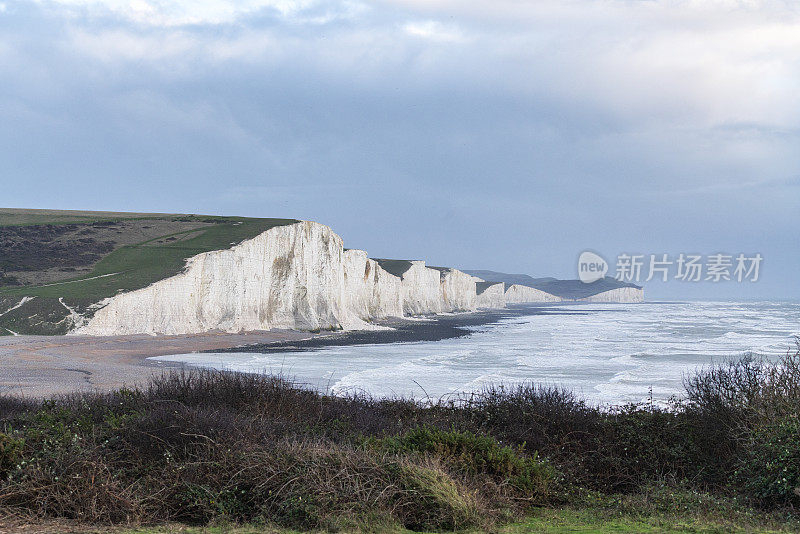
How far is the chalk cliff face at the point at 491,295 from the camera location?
170 meters

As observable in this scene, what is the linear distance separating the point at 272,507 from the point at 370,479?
3.71 ft

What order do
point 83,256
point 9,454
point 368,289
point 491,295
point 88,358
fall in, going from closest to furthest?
point 9,454
point 88,358
point 83,256
point 368,289
point 491,295

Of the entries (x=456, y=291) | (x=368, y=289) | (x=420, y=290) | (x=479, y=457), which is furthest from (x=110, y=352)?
(x=456, y=291)

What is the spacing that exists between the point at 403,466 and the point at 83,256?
62901 millimetres

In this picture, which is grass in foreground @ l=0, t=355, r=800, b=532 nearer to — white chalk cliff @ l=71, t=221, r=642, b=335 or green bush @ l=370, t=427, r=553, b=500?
green bush @ l=370, t=427, r=553, b=500

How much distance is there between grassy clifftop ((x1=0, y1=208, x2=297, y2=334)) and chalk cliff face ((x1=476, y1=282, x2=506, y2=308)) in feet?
332

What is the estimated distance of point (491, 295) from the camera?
172375mm

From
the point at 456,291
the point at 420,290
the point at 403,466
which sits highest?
the point at 420,290

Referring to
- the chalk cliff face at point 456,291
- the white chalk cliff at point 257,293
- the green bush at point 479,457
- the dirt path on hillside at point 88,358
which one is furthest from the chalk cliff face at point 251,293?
the chalk cliff face at point 456,291

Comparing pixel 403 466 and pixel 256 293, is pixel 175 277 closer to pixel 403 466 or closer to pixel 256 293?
pixel 256 293

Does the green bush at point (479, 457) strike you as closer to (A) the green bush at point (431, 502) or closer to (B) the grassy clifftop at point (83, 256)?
(A) the green bush at point (431, 502)

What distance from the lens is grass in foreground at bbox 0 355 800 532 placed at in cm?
678

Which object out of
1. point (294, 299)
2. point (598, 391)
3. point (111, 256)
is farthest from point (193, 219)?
point (598, 391)

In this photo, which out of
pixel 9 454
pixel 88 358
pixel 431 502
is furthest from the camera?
pixel 88 358
